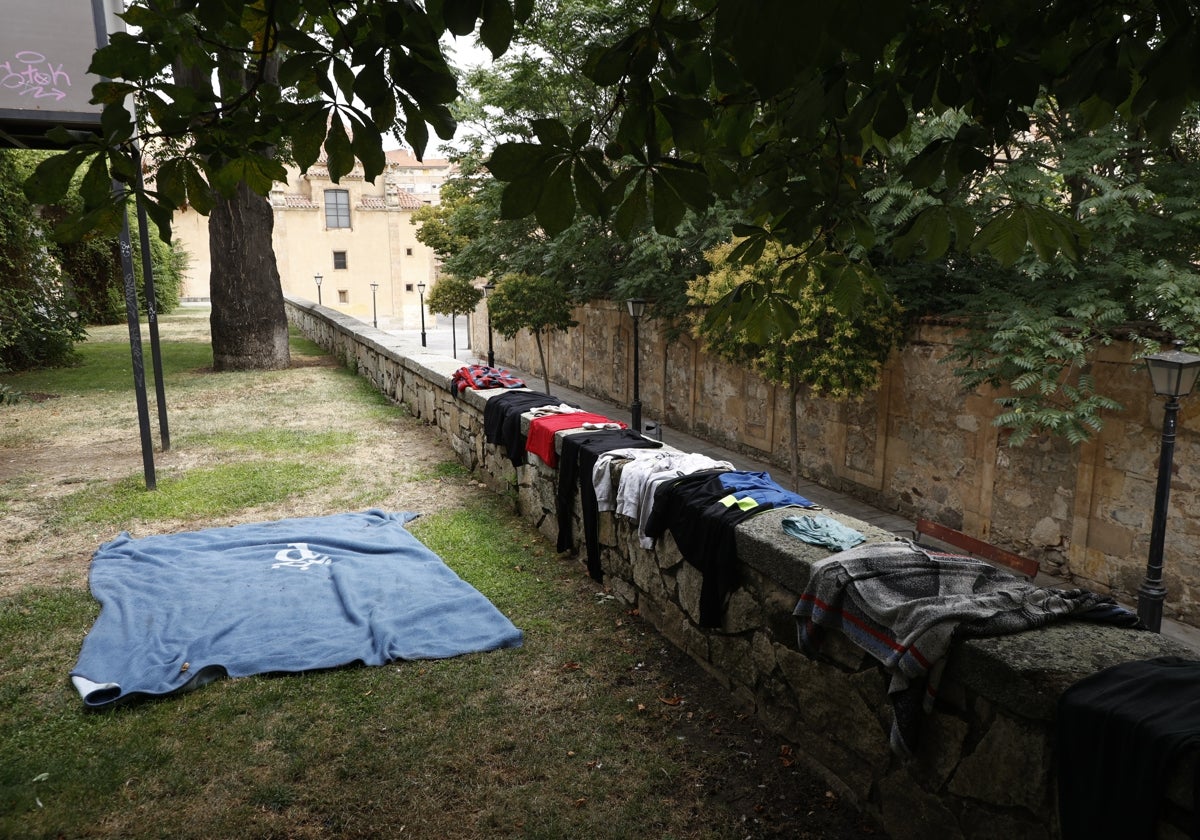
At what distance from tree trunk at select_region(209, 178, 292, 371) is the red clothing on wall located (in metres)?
11.4

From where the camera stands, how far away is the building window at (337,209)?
1800 inches

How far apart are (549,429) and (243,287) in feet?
39.3

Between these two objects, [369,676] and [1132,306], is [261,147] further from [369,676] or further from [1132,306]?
[1132,306]

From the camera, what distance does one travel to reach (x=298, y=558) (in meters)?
6.32

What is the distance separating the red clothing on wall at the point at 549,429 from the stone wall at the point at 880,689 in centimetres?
100

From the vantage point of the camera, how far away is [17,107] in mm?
7059

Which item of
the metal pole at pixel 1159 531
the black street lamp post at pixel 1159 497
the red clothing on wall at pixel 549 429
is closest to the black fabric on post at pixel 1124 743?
the red clothing on wall at pixel 549 429

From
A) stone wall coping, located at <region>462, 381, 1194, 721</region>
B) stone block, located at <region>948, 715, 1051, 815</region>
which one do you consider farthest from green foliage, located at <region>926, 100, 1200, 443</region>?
stone block, located at <region>948, 715, 1051, 815</region>

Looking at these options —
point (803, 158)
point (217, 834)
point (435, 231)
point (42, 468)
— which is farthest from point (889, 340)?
point (435, 231)

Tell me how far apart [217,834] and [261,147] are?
2584 millimetres

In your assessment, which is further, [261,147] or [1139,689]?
[261,147]

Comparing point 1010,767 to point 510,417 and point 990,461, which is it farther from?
point 990,461

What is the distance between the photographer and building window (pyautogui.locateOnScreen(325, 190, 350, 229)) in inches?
1800

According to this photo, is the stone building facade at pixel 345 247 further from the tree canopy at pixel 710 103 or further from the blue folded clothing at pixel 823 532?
the tree canopy at pixel 710 103
